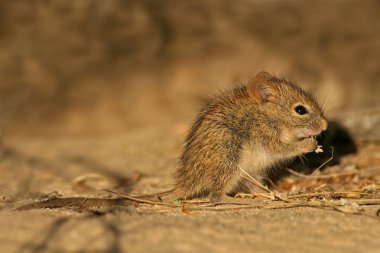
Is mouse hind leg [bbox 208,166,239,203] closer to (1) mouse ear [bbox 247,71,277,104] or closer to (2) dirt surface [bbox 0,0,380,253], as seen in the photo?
(1) mouse ear [bbox 247,71,277,104]

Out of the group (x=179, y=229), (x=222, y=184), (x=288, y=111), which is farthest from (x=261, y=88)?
(x=179, y=229)

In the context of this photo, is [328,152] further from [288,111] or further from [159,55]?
[159,55]

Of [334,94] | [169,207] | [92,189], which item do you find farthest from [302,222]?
[334,94]

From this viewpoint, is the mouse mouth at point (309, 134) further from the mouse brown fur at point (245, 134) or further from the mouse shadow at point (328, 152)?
the mouse shadow at point (328, 152)

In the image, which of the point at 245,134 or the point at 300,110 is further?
the point at 300,110

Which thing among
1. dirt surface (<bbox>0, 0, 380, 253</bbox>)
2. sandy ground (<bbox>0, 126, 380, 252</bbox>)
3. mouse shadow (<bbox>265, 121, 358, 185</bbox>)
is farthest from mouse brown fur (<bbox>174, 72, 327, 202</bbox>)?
dirt surface (<bbox>0, 0, 380, 253</bbox>)

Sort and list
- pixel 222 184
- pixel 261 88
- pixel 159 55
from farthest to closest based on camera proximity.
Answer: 1. pixel 159 55
2. pixel 261 88
3. pixel 222 184

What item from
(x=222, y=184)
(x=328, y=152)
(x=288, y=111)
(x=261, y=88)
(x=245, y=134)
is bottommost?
(x=222, y=184)

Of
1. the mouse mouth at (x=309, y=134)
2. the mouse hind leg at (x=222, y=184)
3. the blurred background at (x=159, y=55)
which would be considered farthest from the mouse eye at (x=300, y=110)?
the blurred background at (x=159, y=55)
